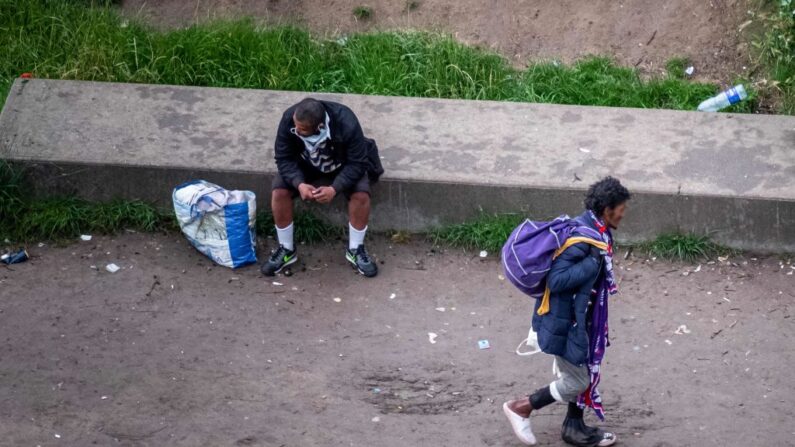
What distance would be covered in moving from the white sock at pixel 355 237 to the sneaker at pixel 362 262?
0.09ft

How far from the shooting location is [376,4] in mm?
9766

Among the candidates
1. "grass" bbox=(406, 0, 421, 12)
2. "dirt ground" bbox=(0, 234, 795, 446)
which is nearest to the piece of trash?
"dirt ground" bbox=(0, 234, 795, 446)

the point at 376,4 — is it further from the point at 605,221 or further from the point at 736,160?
the point at 605,221

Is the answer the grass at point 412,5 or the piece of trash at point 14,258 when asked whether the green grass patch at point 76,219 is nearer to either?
the piece of trash at point 14,258

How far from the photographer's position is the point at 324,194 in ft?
23.0

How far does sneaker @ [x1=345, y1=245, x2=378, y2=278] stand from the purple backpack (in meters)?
2.09

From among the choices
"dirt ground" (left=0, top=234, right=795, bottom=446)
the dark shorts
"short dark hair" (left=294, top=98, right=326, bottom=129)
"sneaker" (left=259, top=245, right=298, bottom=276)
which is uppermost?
"short dark hair" (left=294, top=98, right=326, bottom=129)

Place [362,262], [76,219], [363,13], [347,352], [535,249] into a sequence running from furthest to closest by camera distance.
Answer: [363,13] < [76,219] < [362,262] < [347,352] < [535,249]

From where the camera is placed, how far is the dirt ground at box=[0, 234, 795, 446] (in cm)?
597

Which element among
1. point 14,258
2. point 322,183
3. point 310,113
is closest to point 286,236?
point 322,183

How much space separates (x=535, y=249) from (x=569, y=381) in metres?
0.76

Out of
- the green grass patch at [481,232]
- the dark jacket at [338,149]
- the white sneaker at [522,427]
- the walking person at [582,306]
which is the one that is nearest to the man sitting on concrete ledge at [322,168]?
the dark jacket at [338,149]

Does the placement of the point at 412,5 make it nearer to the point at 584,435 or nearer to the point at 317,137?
the point at 317,137

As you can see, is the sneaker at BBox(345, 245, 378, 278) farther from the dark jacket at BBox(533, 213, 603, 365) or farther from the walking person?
the dark jacket at BBox(533, 213, 603, 365)
